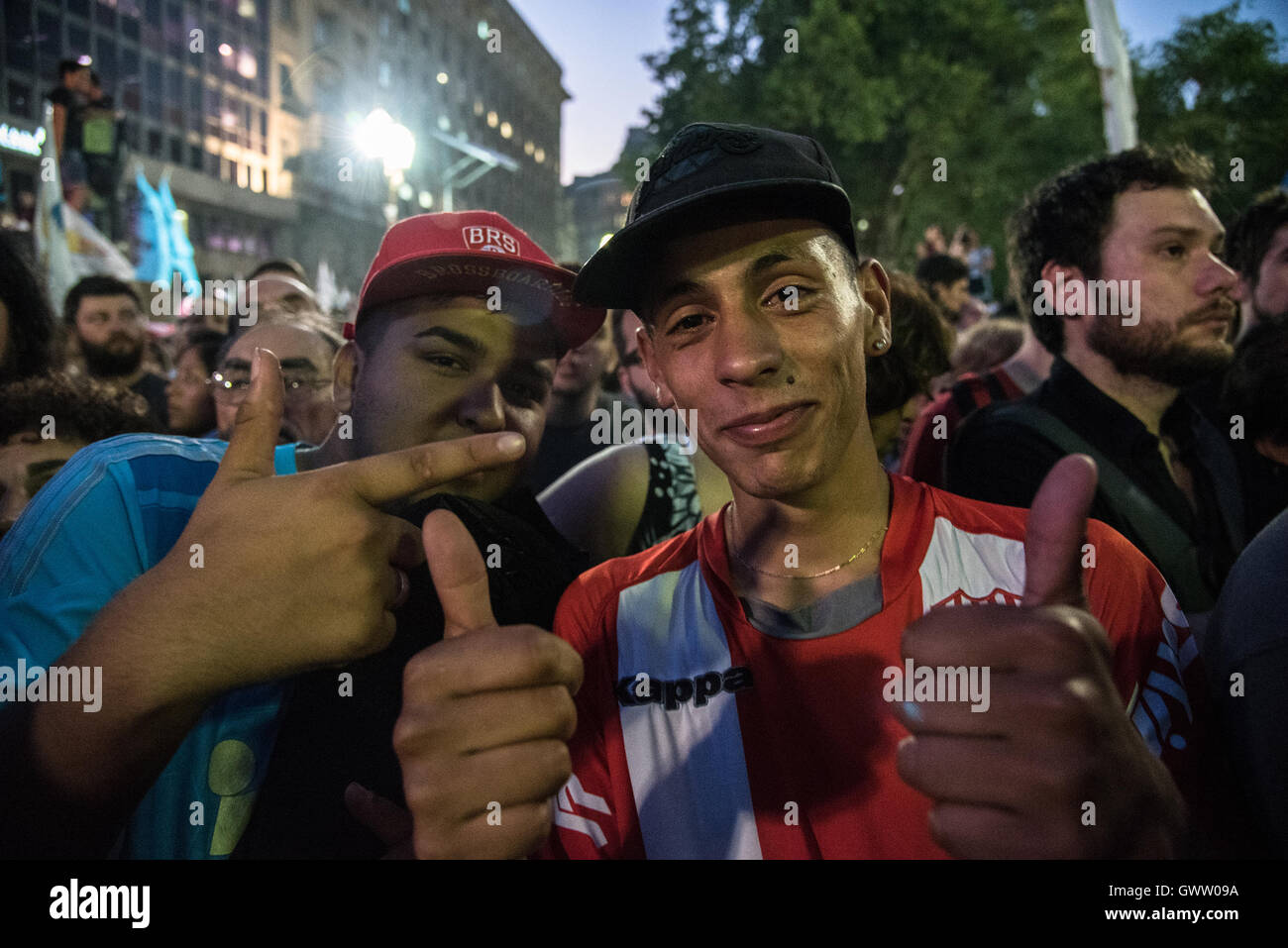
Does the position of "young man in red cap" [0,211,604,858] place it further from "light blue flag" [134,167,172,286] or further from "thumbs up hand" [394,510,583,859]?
"light blue flag" [134,167,172,286]

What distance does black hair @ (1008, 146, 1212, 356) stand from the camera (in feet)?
9.88

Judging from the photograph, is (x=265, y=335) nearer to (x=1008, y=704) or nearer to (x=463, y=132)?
(x=1008, y=704)

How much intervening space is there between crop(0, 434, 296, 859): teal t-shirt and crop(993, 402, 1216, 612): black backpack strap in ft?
7.88

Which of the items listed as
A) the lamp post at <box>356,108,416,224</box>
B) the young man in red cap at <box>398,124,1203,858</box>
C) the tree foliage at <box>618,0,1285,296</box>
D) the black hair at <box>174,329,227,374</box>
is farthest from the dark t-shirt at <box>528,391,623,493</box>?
the tree foliage at <box>618,0,1285,296</box>

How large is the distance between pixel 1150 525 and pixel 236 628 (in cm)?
257

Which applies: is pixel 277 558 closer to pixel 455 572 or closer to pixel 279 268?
pixel 455 572

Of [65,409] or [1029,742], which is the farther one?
[65,409]

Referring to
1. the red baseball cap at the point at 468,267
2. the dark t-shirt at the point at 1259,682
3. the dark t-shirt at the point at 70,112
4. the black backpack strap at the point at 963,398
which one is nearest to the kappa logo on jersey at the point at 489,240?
the red baseball cap at the point at 468,267

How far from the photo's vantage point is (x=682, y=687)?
1569 mm

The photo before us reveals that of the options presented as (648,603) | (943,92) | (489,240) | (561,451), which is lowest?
(648,603)

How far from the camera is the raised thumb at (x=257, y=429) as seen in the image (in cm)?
127

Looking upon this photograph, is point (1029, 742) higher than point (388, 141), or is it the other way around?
point (388, 141)

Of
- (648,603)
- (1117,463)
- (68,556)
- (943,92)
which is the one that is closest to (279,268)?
(68,556)

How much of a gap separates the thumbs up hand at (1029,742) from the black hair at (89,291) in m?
5.96
